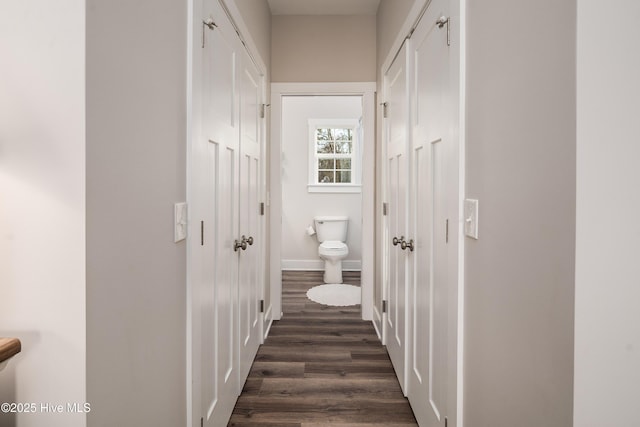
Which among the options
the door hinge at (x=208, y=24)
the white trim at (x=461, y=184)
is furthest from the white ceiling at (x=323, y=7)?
the white trim at (x=461, y=184)

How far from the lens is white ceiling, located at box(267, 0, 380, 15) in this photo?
10.00 feet

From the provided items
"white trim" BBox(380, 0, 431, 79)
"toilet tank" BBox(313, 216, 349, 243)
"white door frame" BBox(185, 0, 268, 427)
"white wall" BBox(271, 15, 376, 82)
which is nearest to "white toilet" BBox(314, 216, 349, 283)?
"toilet tank" BBox(313, 216, 349, 243)

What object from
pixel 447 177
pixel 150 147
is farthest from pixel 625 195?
pixel 150 147

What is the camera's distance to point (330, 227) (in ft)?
16.9

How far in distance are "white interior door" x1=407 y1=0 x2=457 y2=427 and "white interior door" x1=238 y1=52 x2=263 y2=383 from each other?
95 cm

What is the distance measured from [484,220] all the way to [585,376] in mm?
498

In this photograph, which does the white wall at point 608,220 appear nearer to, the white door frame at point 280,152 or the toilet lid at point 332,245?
the white door frame at point 280,152

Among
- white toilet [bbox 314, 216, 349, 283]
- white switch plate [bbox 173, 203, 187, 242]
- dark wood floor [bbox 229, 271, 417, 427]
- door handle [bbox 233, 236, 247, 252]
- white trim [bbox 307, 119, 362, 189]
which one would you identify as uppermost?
white trim [bbox 307, 119, 362, 189]

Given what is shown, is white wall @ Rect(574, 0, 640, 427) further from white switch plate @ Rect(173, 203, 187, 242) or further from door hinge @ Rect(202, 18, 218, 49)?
door hinge @ Rect(202, 18, 218, 49)

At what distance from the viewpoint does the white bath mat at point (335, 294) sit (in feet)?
12.8

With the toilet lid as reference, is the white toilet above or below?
above

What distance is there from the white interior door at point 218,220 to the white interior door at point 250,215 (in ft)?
0.50

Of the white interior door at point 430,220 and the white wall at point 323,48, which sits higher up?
the white wall at point 323,48

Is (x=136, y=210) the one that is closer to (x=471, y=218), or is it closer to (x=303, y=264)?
(x=471, y=218)
